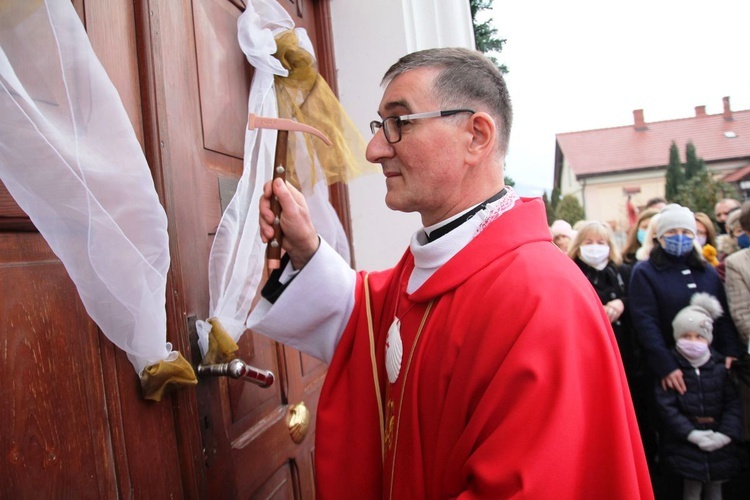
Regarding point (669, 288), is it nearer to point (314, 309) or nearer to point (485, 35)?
point (485, 35)

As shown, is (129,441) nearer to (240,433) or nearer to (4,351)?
(4,351)

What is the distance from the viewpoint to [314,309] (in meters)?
Result: 1.69

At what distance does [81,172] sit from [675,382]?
119 inches

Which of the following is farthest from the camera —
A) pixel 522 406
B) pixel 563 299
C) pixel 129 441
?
pixel 129 441

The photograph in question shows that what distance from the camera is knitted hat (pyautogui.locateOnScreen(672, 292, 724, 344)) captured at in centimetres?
304

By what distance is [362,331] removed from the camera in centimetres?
166

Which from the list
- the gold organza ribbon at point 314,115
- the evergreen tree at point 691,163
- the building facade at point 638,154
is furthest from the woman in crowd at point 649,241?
the building facade at point 638,154

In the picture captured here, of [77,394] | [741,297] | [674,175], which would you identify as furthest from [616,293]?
[674,175]

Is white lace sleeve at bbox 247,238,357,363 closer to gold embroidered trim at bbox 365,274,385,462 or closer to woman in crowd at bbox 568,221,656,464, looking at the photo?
gold embroidered trim at bbox 365,274,385,462

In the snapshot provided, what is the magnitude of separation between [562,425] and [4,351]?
0.99 meters

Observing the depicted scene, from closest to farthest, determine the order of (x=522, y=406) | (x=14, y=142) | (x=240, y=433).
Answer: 1. (x=14, y=142)
2. (x=522, y=406)
3. (x=240, y=433)

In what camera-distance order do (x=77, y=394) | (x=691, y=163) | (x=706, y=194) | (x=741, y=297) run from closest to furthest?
(x=77, y=394) → (x=741, y=297) → (x=706, y=194) → (x=691, y=163)

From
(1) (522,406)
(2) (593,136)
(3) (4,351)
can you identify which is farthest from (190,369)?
(2) (593,136)

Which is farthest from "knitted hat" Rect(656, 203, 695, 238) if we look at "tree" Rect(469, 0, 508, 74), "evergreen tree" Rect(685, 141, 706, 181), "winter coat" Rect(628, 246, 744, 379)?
"evergreen tree" Rect(685, 141, 706, 181)
